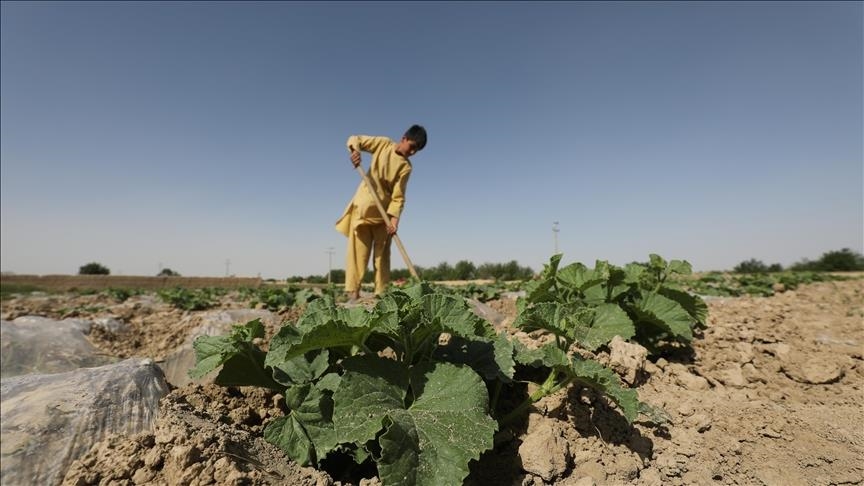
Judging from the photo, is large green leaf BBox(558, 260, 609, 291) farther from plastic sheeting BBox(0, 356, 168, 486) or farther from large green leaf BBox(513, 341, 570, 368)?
plastic sheeting BBox(0, 356, 168, 486)

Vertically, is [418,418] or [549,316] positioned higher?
[549,316]

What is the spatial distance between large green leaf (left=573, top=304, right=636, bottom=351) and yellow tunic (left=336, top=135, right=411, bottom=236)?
4.15 metres

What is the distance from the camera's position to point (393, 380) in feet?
5.42

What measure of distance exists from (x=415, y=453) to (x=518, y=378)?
969mm

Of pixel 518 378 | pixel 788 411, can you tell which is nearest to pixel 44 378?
pixel 518 378

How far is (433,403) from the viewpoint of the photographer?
1587mm

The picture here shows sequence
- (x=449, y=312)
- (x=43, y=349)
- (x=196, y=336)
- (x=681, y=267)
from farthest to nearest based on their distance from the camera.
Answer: (x=196, y=336)
(x=43, y=349)
(x=681, y=267)
(x=449, y=312)

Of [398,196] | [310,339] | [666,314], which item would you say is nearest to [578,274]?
[666,314]

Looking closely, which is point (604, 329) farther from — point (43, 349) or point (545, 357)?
point (43, 349)

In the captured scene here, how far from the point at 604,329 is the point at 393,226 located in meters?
3.99

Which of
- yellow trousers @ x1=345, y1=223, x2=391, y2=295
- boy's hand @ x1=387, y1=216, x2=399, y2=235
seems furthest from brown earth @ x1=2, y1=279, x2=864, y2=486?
yellow trousers @ x1=345, y1=223, x2=391, y2=295

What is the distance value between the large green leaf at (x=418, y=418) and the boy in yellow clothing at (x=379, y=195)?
4609mm

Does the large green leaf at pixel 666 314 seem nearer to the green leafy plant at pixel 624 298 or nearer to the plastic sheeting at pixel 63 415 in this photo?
the green leafy plant at pixel 624 298

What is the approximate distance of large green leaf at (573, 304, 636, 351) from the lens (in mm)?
2162
